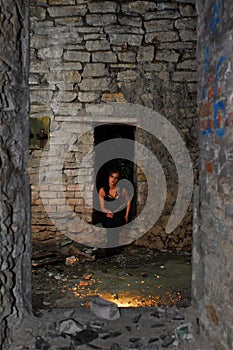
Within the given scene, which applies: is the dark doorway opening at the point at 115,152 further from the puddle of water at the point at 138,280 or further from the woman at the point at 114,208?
the puddle of water at the point at 138,280

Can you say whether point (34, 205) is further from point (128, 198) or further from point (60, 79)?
point (60, 79)

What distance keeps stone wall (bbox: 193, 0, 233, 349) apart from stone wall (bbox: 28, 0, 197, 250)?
2846 mm

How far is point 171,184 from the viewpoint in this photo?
5.38 meters

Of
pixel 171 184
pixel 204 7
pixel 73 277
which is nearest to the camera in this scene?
pixel 204 7

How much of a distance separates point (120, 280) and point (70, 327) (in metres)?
1.81

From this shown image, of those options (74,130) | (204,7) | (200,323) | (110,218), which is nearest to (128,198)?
(110,218)

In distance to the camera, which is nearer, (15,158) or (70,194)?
(15,158)

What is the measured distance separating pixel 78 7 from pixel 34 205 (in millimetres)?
2772

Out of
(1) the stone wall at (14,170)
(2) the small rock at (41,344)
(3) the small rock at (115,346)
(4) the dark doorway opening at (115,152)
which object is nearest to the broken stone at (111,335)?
(3) the small rock at (115,346)

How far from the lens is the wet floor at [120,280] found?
3732 millimetres

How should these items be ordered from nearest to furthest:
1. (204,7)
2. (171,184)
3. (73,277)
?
(204,7)
(73,277)
(171,184)

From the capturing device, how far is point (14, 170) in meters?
2.40

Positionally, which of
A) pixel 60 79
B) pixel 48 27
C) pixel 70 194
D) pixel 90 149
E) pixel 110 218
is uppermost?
pixel 48 27

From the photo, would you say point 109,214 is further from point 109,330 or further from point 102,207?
point 109,330
